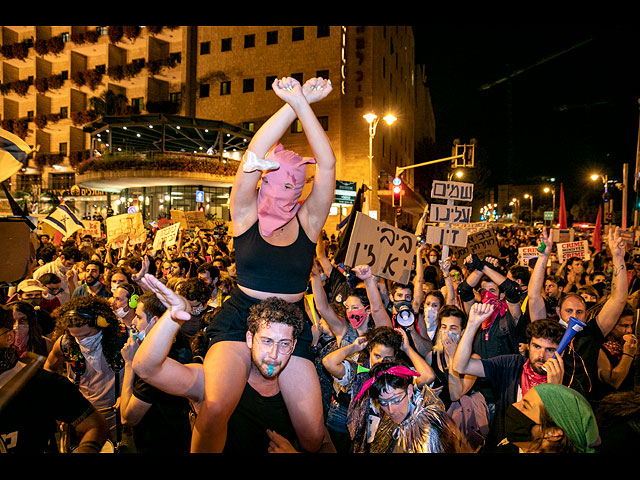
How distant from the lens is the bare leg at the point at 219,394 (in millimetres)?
2531

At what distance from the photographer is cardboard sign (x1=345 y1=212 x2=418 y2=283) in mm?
5781

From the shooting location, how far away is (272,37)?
33750mm

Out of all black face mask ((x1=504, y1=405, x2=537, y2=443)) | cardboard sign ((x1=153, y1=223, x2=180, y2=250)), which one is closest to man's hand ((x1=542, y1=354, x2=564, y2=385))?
black face mask ((x1=504, y1=405, x2=537, y2=443))

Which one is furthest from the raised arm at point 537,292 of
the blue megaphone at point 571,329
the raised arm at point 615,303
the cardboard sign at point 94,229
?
the cardboard sign at point 94,229

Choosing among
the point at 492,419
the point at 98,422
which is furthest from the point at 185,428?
the point at 492,419

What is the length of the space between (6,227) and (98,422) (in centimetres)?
132

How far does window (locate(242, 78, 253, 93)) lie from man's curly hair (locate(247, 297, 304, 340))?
33.8 metres

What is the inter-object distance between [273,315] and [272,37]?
34.7m

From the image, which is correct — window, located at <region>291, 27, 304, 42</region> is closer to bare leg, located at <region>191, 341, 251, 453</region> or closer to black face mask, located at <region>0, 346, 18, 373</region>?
bare leg, located at <region>191, 341, 251, 453</region>

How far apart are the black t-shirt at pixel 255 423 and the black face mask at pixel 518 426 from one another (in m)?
1.30

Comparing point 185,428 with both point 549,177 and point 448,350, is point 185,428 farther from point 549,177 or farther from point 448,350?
point 549,177

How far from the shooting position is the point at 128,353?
11.1 feet

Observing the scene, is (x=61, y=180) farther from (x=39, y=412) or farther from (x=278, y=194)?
(x=278, y=194)

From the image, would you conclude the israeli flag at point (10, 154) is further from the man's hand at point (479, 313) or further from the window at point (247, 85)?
the window at point (247, 85)
